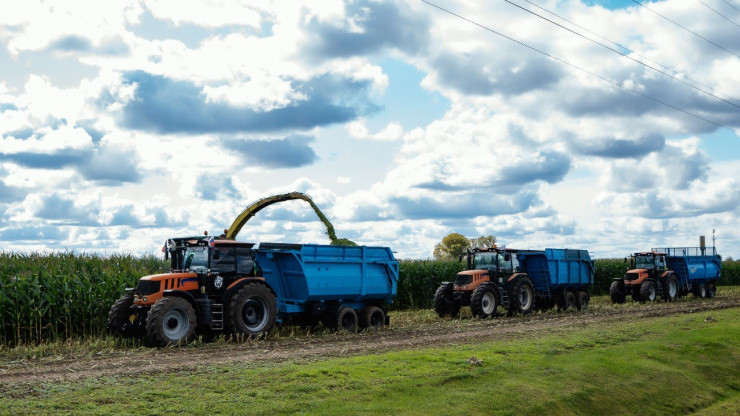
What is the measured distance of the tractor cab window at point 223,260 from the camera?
1833 cm

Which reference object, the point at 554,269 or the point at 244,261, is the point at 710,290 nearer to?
the point at 554,269

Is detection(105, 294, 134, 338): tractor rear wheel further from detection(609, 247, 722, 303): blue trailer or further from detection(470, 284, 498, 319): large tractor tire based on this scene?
detection(609, 247, 722, 303): blue trailer

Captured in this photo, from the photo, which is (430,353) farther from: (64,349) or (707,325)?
(707,325)

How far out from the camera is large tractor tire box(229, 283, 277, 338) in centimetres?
1777

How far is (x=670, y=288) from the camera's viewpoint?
36094mm

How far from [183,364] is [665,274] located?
29382 mm

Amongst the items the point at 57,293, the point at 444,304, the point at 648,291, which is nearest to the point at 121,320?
the point at 57,293

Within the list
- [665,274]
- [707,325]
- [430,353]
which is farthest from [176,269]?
[665,274]

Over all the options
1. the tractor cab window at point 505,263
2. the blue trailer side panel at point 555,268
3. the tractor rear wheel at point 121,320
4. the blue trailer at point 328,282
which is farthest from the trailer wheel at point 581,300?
the tractor rear wheel at point 121,320

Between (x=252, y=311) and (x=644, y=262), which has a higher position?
(x=644, y=262)

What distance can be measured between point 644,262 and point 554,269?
34.5 feet

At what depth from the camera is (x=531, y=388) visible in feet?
39.2

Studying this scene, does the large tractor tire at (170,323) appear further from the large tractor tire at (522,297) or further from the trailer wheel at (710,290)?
the trailer wheel at (710,290)

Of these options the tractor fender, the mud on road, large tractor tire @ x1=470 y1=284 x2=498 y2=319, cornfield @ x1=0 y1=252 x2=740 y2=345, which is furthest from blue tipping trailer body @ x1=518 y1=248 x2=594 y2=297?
cornfield @ x1=0 y1=252 x2=740 y2=345
